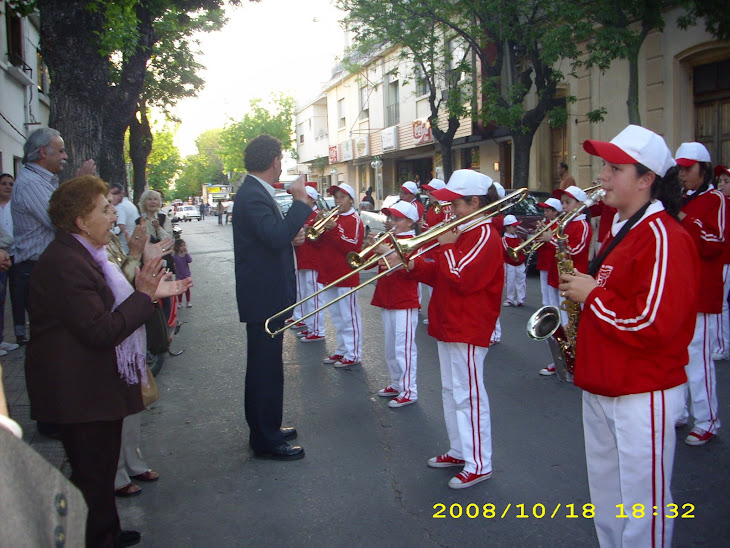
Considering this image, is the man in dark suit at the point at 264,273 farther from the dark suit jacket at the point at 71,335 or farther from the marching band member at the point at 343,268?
the marching band member at the point at 343,268

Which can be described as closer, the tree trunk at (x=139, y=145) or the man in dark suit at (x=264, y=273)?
the man in dark suit at (x=264, y=273)

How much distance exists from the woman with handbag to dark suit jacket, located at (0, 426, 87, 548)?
175 cm

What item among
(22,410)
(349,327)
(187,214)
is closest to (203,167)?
(187,214)

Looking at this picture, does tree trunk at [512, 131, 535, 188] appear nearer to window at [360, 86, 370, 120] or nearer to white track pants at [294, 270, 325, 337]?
white track pants at [294, 270, 325, 337]

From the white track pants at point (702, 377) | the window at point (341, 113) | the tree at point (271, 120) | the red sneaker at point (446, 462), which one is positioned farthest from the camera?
the tree at point (271, 120)

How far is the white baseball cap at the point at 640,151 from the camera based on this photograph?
2.67 metres

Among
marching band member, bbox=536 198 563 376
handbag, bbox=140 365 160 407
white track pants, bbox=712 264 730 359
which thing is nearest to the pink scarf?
handbag, bbox=140 365 160 407

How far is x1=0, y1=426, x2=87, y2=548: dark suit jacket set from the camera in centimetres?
116

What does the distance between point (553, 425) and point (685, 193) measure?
2134mm

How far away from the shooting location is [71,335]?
2988mm

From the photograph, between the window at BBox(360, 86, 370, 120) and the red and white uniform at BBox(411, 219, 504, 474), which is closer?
the red and white uniform at BBox(411, 219, 504, 474)

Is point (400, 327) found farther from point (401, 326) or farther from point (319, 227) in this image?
point (319, 227)

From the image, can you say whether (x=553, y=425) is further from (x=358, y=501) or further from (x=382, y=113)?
(x=382, y=113)

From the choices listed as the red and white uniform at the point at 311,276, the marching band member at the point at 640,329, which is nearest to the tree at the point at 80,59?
the red and white uniform at the point at 311,276
